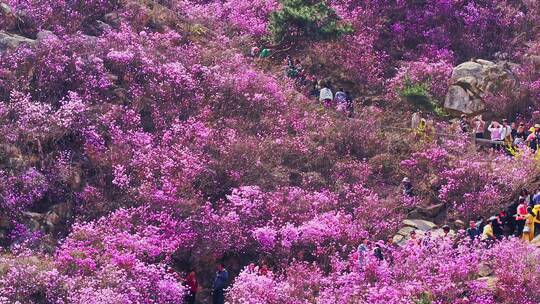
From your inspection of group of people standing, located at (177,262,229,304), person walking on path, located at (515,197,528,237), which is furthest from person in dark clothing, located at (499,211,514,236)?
group of people standing, located at (177,262,229,304)

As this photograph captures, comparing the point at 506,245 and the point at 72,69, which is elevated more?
the point at 72,69

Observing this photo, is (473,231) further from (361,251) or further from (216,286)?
(216,286)

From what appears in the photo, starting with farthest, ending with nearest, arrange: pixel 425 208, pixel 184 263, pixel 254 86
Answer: pixel 254 86 → pixel 425 208 → pixel 184 263

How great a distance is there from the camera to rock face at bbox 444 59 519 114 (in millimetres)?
34406

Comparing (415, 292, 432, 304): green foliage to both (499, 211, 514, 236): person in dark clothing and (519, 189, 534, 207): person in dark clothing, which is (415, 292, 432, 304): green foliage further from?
(519, 189, 534, 207): person in dark clothing

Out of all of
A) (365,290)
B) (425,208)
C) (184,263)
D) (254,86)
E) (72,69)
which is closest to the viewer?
(365,290)

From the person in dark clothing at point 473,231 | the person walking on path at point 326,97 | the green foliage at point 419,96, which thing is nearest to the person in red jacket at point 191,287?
the person in dark clothing at point 473,231

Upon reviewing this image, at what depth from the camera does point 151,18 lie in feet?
117

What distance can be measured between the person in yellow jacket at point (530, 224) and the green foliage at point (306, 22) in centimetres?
1443

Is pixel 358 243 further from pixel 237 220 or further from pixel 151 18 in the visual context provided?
pixel 151 18

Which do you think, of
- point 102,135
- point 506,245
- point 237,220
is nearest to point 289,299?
point 237,220

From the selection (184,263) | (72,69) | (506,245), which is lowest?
(184,263)

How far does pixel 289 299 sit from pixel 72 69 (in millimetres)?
12958

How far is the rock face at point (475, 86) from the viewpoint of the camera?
113ft
